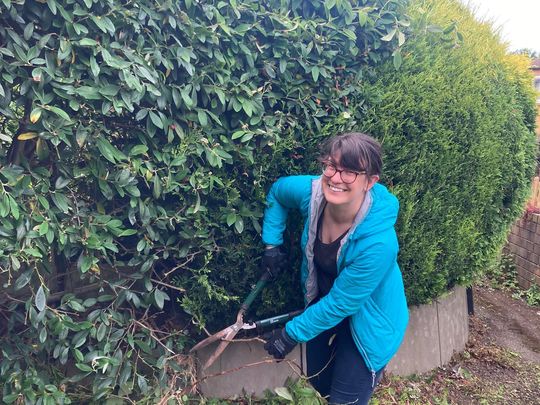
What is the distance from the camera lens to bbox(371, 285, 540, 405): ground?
11.3 ft

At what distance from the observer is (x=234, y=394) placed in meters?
3.12

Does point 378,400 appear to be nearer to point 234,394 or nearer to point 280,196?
point 234,394

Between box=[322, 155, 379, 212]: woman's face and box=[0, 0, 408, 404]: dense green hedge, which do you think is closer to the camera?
box=[0, 0, 408, 404]: dense green hedge

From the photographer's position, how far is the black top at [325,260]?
2.35 meters

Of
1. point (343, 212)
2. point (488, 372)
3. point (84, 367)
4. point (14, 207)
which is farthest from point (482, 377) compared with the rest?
point (14, 207)

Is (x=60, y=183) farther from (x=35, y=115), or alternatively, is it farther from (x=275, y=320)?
(x=275, y=320)

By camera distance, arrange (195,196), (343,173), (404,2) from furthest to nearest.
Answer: (404,2) < (195,196) < (343,173)

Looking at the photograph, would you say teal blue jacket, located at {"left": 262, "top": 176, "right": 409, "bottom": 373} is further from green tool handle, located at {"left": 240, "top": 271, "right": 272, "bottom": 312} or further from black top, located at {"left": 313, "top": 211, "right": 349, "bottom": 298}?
green tool handle, located at {"left": 240, "top": 271, "right": 272, "bottom": 312}

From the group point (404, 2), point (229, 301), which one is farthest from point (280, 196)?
point (404, 2)

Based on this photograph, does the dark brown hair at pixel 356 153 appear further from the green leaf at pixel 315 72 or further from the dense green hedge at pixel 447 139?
the dense green hedge at pixel 447 139

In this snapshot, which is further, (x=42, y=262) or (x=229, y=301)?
(x=229, y=301)

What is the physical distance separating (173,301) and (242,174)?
901 mm

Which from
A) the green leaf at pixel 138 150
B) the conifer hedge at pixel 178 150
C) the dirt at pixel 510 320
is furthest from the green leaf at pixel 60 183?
the dirt at pixel 510 320

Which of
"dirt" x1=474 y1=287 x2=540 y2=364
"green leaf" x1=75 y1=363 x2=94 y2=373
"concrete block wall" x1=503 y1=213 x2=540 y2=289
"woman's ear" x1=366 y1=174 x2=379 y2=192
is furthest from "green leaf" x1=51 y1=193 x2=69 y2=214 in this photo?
"concrete block wall" x1=503 y1=213 x2=540 y2=289
